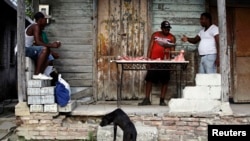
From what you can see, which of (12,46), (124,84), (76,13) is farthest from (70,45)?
(12,46)

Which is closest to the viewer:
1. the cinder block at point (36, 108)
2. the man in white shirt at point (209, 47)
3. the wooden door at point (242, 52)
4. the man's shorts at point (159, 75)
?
the cinder block at point (36, 108)

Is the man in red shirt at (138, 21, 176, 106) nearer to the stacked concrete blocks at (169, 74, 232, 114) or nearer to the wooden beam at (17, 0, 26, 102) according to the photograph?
the stacked concrete blocks at (169, 74, 232, 114)

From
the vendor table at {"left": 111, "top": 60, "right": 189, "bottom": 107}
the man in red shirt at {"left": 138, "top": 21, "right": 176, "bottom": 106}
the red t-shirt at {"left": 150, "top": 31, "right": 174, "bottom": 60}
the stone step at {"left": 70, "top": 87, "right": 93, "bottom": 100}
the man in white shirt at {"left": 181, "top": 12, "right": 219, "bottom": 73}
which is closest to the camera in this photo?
the vendor table at {"left": 111, "top": 60, "right": 189, "bottom": 107}

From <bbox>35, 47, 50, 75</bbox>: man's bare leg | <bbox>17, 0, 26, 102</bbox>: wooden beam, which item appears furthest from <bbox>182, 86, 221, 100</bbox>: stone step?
<bbox>17, 0, 26, 102</bbox>: wooden beam

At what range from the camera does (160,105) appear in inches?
297

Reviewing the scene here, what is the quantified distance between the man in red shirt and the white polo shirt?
0.60 metres

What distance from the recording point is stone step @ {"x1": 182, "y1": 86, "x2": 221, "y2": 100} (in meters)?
6.28

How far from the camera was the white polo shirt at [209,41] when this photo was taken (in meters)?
6.94

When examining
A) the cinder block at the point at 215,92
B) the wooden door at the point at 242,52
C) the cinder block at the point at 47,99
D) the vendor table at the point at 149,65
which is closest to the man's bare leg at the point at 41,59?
the cinder block at the point at 47,99

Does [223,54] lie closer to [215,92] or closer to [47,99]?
[215,92]

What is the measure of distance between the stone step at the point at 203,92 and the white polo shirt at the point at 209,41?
950 millimetres

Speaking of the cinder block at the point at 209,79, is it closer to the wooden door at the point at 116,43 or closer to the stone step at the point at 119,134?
the stone step at the point at 119,134

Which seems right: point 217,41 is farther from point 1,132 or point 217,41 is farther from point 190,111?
point 1,132

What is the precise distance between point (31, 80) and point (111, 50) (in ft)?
7.51
